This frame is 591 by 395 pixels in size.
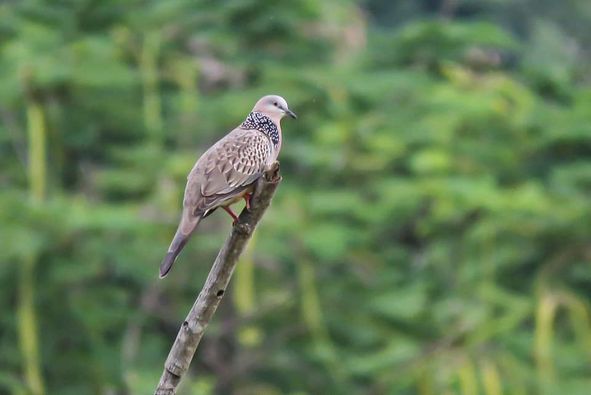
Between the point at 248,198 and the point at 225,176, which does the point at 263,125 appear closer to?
the point at 225,176

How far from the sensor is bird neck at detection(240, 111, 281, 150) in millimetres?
6422

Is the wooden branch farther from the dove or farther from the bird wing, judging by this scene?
the bird wing

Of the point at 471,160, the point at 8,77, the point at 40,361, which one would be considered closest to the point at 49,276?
the point at 40,361

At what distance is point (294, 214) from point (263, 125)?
7.15 m

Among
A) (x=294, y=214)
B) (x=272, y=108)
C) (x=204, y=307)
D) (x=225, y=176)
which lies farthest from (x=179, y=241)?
(x=294, y=214)

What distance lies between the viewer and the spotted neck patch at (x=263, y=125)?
21.1ft

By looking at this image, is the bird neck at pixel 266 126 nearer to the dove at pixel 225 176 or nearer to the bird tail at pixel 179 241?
the dove at pixel 225 176

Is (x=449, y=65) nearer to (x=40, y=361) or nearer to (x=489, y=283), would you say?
(x=489, y=283)

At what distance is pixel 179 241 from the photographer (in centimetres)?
553

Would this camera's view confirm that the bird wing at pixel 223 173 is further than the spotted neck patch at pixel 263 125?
No

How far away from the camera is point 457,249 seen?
14.6 m

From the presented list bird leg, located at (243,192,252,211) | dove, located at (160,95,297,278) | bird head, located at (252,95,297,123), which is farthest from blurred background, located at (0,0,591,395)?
bird leg, located at (243,192,252,211)

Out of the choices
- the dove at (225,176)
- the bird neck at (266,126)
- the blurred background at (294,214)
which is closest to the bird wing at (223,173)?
the dove at (225,176)

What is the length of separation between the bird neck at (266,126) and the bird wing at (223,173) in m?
0.25
